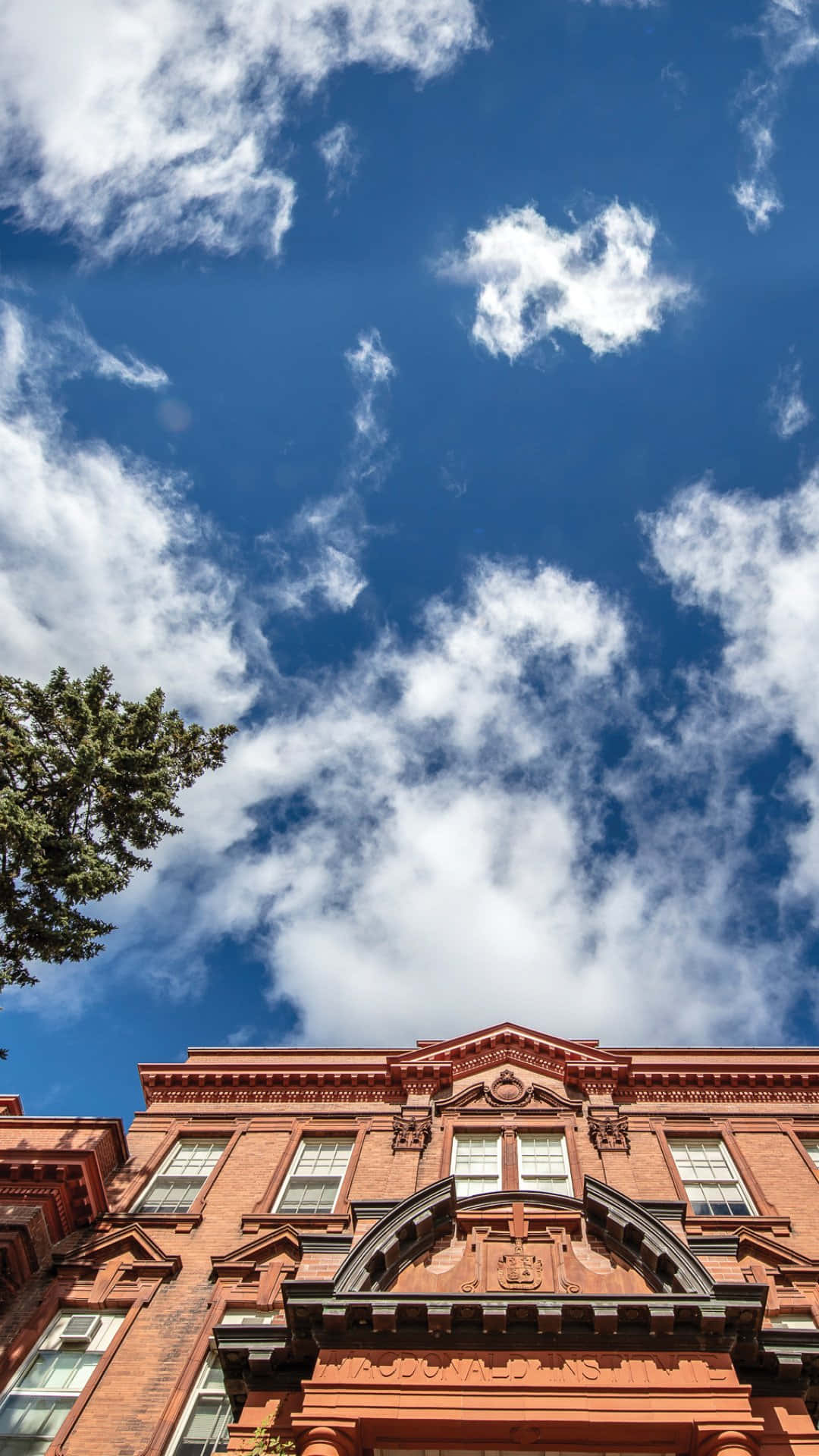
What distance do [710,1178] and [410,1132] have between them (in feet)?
21.7

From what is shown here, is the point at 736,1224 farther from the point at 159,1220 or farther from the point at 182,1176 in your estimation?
the point at 182,1176

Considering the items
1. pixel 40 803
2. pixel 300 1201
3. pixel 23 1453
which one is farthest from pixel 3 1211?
pixel 40 803

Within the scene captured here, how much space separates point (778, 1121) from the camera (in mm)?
22062

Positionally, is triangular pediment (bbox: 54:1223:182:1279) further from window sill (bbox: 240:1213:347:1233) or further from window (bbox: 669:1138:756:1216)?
window (bbox: 669:1138:756:1216)

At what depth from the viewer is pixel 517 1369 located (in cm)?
1275

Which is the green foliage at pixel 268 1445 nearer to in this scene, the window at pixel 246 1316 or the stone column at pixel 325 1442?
the stone column at pixel 325 1442

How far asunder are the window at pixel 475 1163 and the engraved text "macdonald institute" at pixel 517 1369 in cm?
657

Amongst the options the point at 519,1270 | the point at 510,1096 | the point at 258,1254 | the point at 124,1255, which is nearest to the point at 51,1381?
the point at 124,1255

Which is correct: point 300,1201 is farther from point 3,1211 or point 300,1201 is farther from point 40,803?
point 40,803

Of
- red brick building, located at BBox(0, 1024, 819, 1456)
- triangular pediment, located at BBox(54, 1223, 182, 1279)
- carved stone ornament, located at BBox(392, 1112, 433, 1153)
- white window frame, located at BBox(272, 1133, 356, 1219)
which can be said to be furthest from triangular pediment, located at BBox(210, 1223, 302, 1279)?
carved stone ornament, located at BBox(392, 1112, 433, 1153)

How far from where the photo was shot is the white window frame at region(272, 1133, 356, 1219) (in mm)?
19758

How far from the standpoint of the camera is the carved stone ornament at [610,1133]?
822 inches

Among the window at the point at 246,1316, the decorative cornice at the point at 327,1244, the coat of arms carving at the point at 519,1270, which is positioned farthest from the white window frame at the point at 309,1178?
the coat of arms carving at the point at 519,1270

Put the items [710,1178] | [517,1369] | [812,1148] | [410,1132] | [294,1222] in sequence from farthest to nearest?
[410,1132]
[812,1148]
[710,1178]
[294,1222]
[517,1369]
